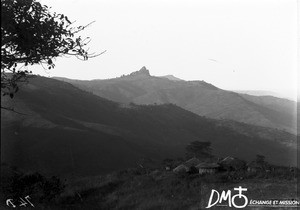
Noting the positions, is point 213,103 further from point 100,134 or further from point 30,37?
point 30,37

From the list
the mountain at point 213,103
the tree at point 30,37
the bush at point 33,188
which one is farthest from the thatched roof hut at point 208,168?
the mountain at point 213,103

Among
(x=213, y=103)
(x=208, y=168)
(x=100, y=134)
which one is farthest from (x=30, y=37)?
(x=213, y=103)

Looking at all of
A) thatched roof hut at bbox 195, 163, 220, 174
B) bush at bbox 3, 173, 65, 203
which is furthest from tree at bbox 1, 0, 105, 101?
thatched roof hut at bbox 195, 163, 220, 174

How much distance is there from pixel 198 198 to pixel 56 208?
8.11 metres

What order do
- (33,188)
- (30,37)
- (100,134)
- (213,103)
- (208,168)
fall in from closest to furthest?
(30,37) → (33,188) → (208,168) → (100,134) → (213,103)

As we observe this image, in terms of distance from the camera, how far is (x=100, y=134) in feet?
235

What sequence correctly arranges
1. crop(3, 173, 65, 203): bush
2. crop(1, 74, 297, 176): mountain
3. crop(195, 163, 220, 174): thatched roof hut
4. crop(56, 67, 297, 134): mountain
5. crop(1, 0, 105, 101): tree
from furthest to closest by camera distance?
1. crop(56, 67, 297, 134): mountain
2. crop(1, 74, 297, 176): mountain
3. crop(195, 163, 220, 174): thatched roof hut
4. crop(3, 173, 65, 203): bush
5. crop(1, 0, 105, 101): tree

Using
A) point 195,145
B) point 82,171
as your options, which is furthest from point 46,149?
point 195,145

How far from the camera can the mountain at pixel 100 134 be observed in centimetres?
5731

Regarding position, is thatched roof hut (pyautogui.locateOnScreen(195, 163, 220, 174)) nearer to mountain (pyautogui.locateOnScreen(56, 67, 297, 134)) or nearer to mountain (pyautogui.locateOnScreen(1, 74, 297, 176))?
mountain (pyautogui.locateOnScreen(1, 74, 297, 176))

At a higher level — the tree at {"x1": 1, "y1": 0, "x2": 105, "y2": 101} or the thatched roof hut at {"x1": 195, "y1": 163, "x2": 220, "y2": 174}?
the tree at {"x1": 1, "y1": 0, "x2": 105, "y2": 101}

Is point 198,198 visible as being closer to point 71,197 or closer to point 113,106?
point 71,197

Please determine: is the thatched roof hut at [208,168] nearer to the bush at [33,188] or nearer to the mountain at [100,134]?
the bush at [33,188]

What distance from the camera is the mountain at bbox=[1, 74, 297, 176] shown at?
57312 millimetres
